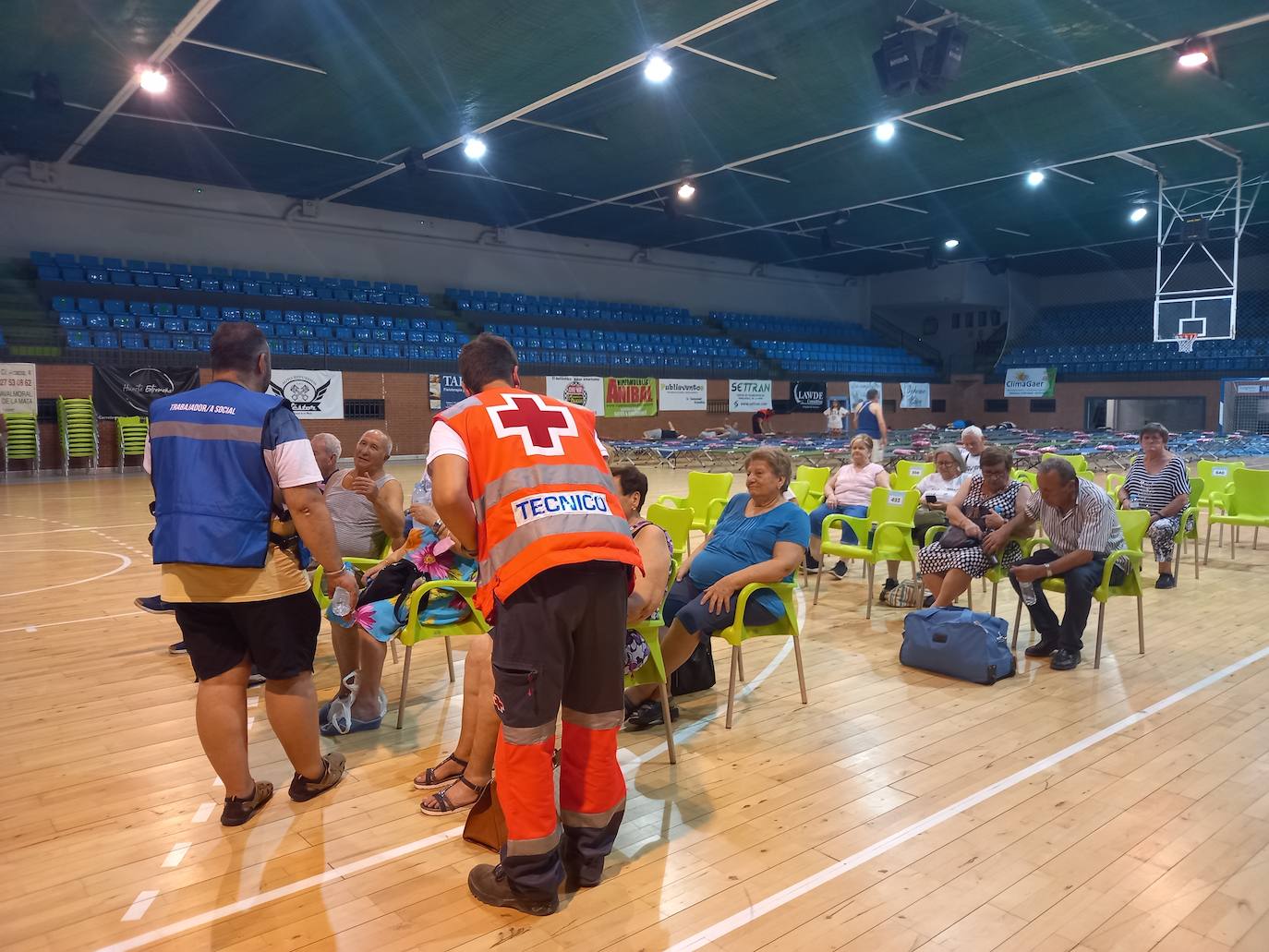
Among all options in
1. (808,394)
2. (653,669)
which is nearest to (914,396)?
(808,394)

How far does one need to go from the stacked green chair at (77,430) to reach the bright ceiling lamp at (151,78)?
20.7ft

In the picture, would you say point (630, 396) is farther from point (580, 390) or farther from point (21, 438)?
point (21, 438)

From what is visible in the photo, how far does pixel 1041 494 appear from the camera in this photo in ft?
16.3

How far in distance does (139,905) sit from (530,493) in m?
1.65

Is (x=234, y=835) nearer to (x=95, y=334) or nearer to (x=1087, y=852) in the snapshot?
(x=1087, y=852)

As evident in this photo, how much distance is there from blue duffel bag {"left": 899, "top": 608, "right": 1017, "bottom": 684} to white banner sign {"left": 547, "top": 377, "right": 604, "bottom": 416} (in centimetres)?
1679

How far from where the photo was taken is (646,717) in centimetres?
394

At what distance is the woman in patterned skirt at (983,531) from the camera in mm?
5305

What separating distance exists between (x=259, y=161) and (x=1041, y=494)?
16.2m

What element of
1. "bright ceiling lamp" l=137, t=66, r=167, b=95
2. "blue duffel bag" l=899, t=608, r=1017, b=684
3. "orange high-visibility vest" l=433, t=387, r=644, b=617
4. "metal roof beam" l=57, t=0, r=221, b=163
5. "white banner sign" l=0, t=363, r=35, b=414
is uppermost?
"metal roof beam" l=57, t=0, r=221, b=163

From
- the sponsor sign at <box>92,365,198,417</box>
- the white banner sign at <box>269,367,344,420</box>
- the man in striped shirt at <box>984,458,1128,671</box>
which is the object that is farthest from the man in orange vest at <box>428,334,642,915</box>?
the white banner sign at <box>269,367,344,420</box>

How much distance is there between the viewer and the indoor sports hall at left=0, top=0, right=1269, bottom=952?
2.75 m

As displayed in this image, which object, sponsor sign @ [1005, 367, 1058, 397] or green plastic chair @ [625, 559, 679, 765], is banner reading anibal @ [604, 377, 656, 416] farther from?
green plastic chair @ [625, 559, 679, 765]

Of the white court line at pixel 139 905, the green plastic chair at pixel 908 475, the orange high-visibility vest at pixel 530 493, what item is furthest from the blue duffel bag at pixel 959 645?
the white court line at pixel 139 905
